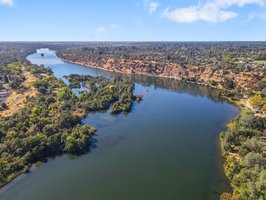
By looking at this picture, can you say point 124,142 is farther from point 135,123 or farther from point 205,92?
point 205,92

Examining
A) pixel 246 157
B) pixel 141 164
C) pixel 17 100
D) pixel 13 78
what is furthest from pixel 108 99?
pixel 13 78

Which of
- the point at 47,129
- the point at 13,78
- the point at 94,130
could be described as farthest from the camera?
the point at 13,78

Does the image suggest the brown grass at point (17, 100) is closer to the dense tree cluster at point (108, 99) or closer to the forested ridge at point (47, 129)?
the forested ridge at point (47, 129)

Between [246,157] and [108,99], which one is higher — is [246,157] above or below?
above

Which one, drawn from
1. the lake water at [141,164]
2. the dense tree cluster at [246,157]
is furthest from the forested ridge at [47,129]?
the dense tree cluster at [246,157]

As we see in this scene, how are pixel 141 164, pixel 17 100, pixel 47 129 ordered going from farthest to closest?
pixel 17 100 < pixel 47 129 < pixel 141 164

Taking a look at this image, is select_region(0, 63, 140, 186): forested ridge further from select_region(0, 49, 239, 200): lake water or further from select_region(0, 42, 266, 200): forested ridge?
select_region(0, 49, 239, 200): lake water

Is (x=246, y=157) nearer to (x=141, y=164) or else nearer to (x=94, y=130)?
(x=141, y=164)
